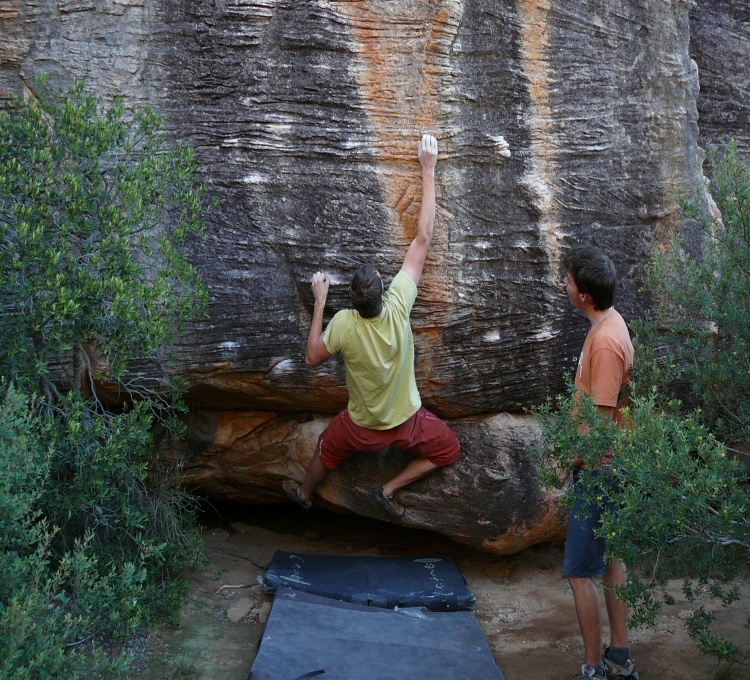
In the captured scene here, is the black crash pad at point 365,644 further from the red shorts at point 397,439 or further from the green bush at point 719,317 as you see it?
the green bush at point 719,317

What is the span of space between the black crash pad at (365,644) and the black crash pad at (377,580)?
0.32 feet

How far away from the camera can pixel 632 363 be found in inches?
153

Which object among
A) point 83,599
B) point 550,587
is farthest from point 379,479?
point 83,599

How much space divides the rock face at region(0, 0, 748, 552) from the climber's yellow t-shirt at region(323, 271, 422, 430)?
308 millimetres

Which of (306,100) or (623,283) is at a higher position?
(306,100)

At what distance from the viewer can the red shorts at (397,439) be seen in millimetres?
4711

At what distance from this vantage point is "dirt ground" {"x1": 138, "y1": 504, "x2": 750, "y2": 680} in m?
4.26

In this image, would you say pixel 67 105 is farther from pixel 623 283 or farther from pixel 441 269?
pixel 623 283

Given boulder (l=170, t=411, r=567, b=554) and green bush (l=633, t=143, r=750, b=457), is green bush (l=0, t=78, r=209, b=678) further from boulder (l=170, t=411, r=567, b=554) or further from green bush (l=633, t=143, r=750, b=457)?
green bush (l=633, t=143, r=750, b=457)

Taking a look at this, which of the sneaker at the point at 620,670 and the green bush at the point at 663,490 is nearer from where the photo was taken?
the green bush at the point at 663,490

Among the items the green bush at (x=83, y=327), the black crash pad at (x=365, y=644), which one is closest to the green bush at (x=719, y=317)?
the black crash pad at (x=365, y=644)

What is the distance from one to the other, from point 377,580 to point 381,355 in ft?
5.18

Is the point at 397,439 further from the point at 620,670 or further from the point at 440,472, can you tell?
the point at 620,670

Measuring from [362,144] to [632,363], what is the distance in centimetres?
184
